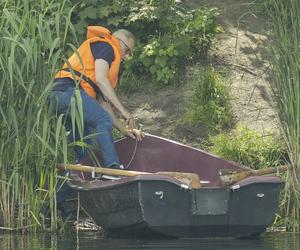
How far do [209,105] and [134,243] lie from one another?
3.69m

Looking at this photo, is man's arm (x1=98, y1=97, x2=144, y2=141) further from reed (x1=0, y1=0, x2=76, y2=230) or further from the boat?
the boat

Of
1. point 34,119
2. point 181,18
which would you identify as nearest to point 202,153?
point 34,119

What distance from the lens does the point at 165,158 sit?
1047cm

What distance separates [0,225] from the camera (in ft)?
31.3

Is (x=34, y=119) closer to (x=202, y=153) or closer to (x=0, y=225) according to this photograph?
(x=0, y=225)

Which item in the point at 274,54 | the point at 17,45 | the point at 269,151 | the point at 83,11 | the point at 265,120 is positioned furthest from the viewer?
the point at 83,11

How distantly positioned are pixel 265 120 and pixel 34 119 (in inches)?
141

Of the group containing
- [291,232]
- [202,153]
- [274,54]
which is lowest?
[291,232]

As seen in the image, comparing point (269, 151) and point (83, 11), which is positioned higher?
point (83, 11)

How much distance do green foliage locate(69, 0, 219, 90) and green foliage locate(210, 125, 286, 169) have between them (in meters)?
1.56

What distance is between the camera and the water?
27.8ft

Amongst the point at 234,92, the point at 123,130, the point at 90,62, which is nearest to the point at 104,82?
the point at 90,62

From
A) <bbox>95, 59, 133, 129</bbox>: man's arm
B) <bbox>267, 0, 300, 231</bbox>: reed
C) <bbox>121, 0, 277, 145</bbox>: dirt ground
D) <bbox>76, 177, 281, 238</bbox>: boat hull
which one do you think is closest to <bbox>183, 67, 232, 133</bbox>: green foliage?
<bbox>121, 0, 277, 145</bbox>: dirt ground

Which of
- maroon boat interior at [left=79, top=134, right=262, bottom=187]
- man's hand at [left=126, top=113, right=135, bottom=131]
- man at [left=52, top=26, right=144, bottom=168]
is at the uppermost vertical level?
man at [left=52, top=26, right=144, bottom=168]
